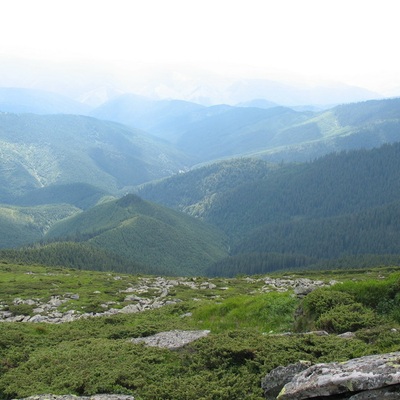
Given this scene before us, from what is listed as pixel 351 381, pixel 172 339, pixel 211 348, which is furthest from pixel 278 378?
pixel 172 339

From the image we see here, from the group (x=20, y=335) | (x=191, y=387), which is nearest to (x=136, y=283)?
(x=20, y=335)

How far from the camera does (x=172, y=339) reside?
85.3 ft

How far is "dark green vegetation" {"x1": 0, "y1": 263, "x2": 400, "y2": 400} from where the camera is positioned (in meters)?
18.8

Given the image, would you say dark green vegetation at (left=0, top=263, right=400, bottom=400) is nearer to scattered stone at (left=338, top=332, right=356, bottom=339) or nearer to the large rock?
scattered stone at (left=338, top=332, right=356, bottom=339)

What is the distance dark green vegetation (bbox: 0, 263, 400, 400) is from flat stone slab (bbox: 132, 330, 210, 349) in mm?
926

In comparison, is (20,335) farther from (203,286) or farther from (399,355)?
(203,286)

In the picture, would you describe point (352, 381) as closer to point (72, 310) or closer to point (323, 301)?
point (323, 301)

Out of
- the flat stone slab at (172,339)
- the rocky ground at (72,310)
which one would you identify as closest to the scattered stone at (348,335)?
the flat stone slab at (172,339)

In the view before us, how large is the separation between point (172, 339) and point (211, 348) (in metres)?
5.03

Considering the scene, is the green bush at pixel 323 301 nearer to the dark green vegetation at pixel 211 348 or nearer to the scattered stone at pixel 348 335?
the dark green vegetation at pixel 211 348

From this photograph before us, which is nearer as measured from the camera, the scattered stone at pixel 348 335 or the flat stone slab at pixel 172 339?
the scattered stone at pixel 348 335

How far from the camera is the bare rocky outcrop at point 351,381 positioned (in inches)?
537

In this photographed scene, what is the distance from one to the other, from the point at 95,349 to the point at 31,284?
Result: 7321cm

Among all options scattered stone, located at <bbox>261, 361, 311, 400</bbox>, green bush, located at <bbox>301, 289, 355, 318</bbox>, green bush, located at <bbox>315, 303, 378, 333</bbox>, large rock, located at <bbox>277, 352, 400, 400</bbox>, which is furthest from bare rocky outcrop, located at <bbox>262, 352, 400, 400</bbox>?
green bush, located at <bbox>301, 289, 355, 318</bbox>
